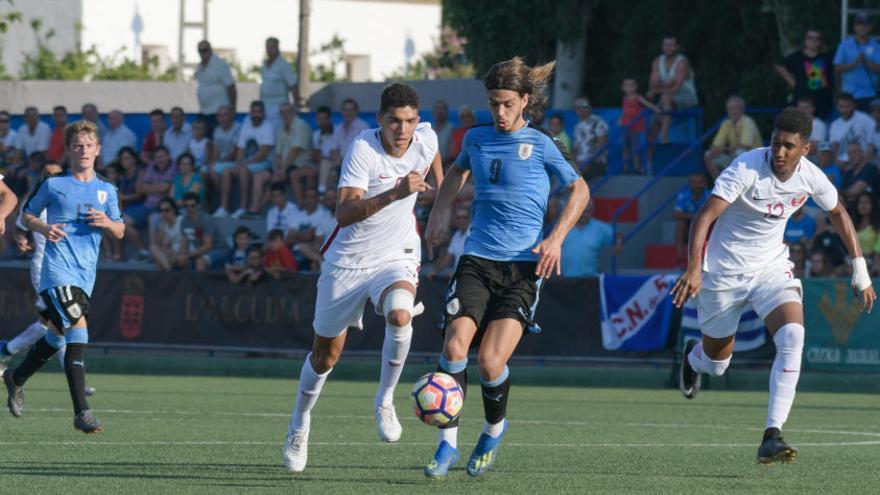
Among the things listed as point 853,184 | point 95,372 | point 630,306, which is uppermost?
point 853,184

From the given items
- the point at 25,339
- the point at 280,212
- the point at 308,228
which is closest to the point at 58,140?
the point at 280,212

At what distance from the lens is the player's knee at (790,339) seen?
33.9 ft

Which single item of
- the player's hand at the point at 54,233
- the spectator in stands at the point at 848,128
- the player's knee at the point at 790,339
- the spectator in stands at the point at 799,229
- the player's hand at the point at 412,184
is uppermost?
the player's hand at the point at 412,184

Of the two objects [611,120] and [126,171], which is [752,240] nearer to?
[611,120]

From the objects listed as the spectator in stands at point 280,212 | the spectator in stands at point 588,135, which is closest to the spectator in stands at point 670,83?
the spectator in stands at point 588,135

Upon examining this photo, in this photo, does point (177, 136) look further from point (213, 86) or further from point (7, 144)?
point (7, 144)

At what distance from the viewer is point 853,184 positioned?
2108 cm

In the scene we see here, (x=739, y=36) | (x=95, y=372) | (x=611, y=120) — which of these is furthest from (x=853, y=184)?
(x=95, y=372)

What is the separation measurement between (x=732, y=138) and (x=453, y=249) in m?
4.27

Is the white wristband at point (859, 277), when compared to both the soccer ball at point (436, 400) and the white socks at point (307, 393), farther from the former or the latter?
the white socks at point (307, 393)

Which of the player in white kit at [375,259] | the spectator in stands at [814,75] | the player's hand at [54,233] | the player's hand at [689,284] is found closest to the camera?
the player in white kit at [375,259]

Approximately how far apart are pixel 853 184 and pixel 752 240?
1074cm

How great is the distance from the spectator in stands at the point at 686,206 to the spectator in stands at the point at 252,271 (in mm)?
5875

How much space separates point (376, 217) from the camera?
33.3ft
